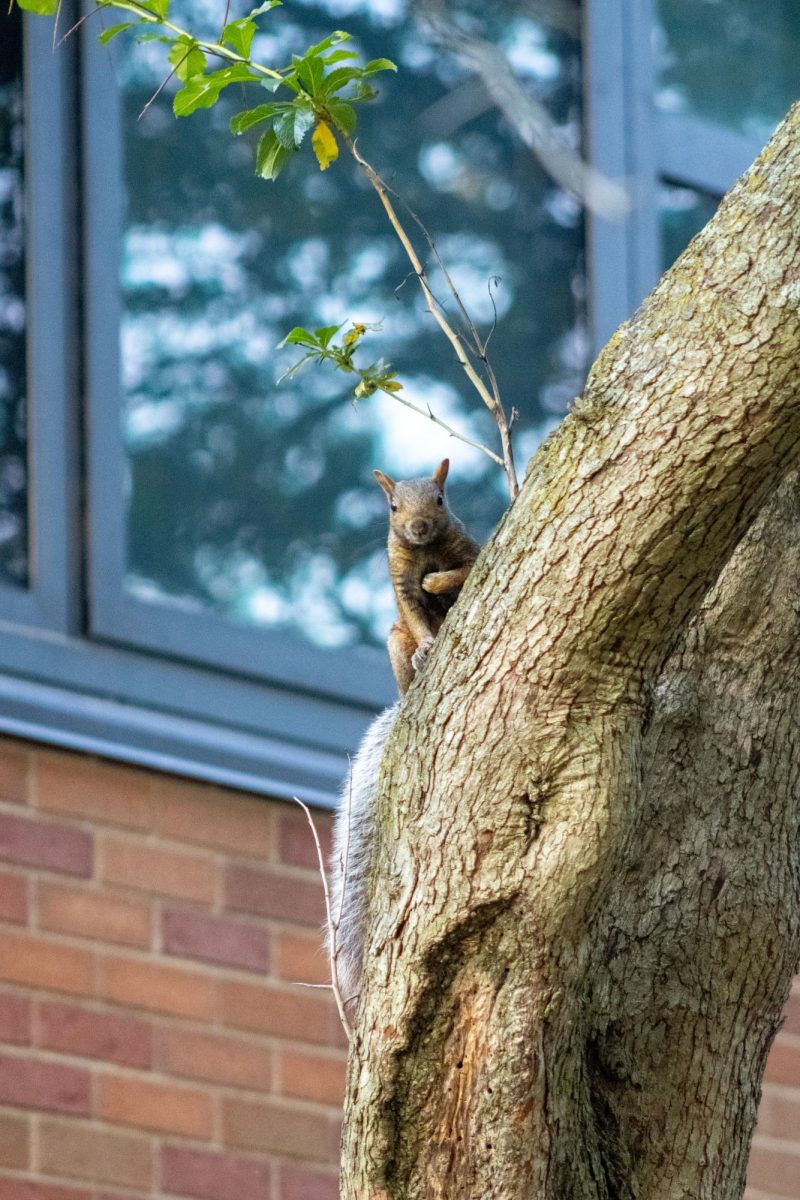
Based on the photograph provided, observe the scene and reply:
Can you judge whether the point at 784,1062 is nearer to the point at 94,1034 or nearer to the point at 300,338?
the point at 94,1034

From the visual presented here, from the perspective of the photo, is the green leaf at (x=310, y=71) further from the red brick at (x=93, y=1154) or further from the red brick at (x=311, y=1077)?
the red brick at (x=311, y=1077)

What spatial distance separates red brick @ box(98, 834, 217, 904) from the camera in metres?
4.93

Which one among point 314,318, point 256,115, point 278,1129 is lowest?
point 278,1129

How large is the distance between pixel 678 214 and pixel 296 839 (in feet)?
8.43

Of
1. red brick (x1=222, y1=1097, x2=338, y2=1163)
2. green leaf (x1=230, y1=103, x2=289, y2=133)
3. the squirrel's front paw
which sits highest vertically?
green leaf (x1=230, y1=103, x2=289, y2=133)

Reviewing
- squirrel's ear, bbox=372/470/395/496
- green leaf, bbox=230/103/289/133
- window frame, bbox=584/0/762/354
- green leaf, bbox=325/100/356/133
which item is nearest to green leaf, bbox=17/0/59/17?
green leaf, bbox=230/103/289/133

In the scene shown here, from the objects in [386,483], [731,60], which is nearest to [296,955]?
[386,483]

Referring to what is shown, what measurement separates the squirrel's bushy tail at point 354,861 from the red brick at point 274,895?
177cm

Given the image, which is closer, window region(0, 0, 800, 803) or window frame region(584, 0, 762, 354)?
window region(0, 0, 800, 803)

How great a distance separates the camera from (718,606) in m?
2.96

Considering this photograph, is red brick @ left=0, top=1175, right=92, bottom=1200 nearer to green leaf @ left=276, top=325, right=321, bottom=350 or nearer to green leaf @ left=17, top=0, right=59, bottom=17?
green leaf @ left=276, top=325, right=321, bottom=350

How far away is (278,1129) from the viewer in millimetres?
4984

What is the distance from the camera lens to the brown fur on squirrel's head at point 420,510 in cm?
380

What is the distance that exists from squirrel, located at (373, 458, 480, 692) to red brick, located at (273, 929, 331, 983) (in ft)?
4.88
